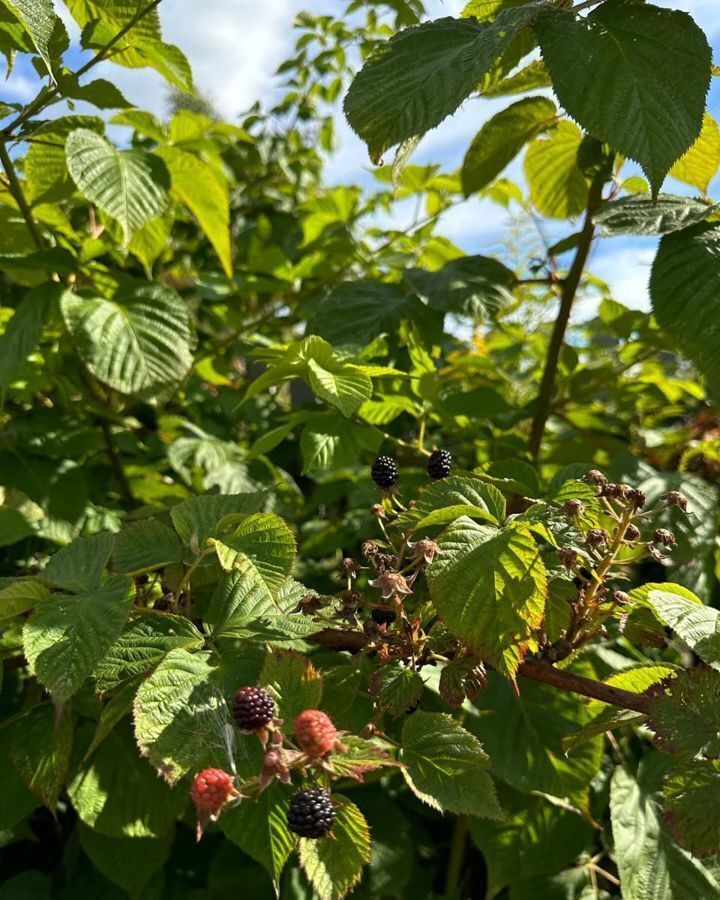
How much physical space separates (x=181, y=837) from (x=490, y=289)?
815 millimetres

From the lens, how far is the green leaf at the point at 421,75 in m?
0.63

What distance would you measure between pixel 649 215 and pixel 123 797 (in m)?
0.81

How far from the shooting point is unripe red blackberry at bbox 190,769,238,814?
46cm

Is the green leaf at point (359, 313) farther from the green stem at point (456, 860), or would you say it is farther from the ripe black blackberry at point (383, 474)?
the green stem at point (456, 860)

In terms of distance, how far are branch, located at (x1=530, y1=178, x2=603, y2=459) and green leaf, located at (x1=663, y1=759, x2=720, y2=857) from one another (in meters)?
0.58

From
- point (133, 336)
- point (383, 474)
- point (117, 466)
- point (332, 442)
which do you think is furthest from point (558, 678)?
point (117, 466)

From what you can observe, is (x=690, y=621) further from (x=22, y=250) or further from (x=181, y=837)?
(x=22, y=250)

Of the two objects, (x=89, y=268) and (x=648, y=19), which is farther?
(x=89, y=268)

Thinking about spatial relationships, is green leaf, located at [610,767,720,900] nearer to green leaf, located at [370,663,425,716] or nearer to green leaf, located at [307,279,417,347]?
green leaf, located at [370,663,425,716]

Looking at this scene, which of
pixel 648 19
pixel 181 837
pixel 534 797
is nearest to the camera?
pixel 648 19

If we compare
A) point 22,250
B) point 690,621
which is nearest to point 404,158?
point 690,621

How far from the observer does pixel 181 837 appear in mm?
1026

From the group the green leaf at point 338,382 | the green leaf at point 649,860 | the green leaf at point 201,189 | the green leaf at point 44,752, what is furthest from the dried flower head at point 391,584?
the green leaf at point 201,189

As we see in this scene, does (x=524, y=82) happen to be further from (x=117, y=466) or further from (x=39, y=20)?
(x=117, y=466)
